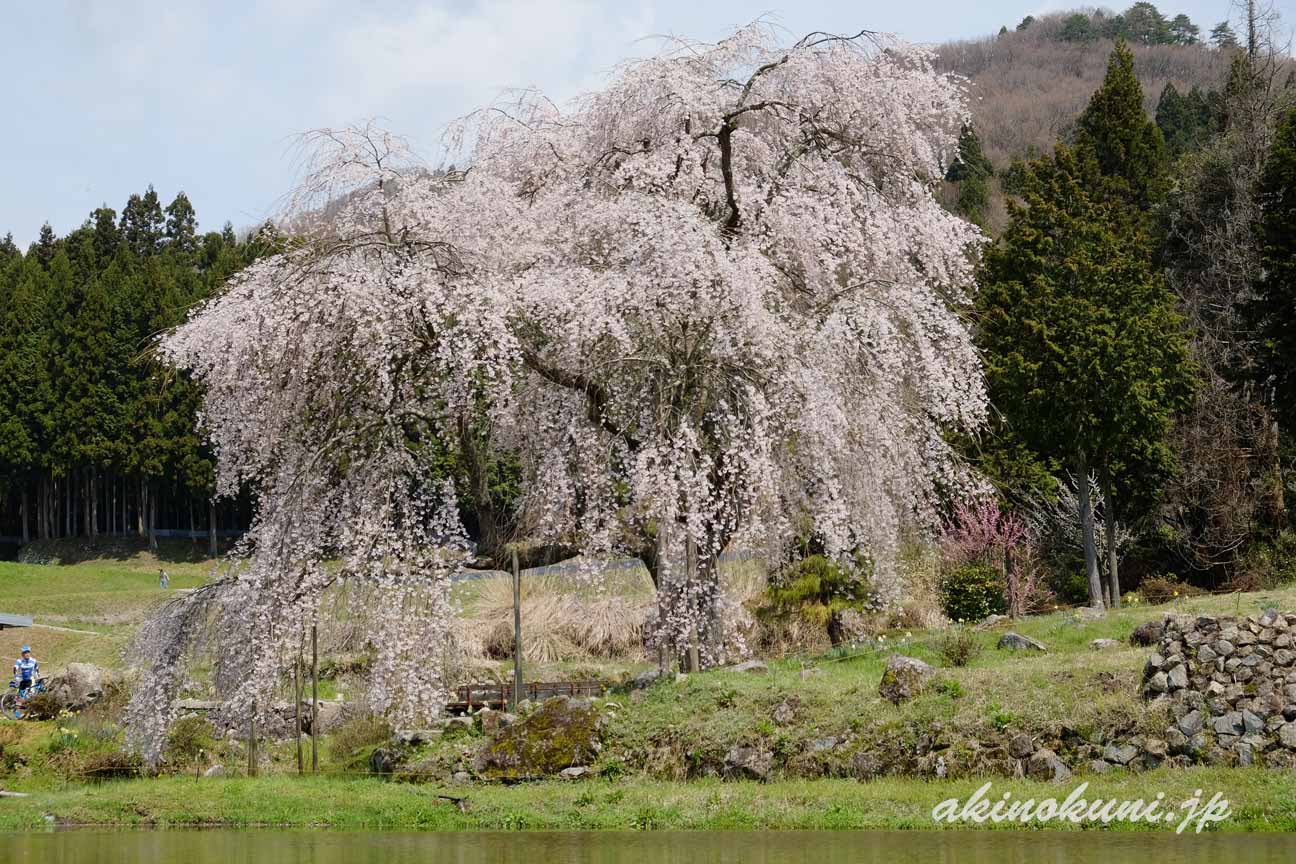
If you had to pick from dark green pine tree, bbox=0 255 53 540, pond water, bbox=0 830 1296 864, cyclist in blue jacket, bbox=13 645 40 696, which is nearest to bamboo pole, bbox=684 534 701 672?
pond water, bbox=0 830 1296 864

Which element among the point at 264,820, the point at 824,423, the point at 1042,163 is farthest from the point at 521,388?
the point at 1042,163

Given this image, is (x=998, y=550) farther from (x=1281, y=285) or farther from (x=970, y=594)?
(x=1281, y=285)

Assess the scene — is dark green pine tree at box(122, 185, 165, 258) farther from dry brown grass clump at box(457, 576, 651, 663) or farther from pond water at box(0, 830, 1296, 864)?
pond water at box(0, 830, 1296, 864)

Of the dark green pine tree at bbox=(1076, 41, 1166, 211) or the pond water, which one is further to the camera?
the dark green pine tree at bbox=(1076, 41, 1166, 211)

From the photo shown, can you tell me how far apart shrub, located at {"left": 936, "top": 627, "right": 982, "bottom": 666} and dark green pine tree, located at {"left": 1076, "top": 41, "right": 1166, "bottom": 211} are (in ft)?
116

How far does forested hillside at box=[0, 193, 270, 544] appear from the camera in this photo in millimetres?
57219

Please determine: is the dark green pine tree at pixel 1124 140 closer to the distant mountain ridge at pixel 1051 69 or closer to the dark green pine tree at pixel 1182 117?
the dark green pine tree at pixel 1182 117

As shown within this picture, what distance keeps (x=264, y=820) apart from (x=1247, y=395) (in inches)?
1167

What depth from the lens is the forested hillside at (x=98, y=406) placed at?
2253 inches

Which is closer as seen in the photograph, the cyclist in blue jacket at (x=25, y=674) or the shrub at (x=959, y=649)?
the shrub at (x=959, y=649)

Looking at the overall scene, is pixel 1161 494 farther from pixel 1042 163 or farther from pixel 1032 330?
pixel 1042 163

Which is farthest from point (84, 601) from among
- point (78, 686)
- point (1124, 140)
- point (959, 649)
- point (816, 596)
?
point (1124, 140)

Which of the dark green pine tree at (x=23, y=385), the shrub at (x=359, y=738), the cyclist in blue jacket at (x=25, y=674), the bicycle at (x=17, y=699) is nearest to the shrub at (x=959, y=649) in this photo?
the shrub at (x=359, y=738)

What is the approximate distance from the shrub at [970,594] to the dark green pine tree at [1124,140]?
27.5m
